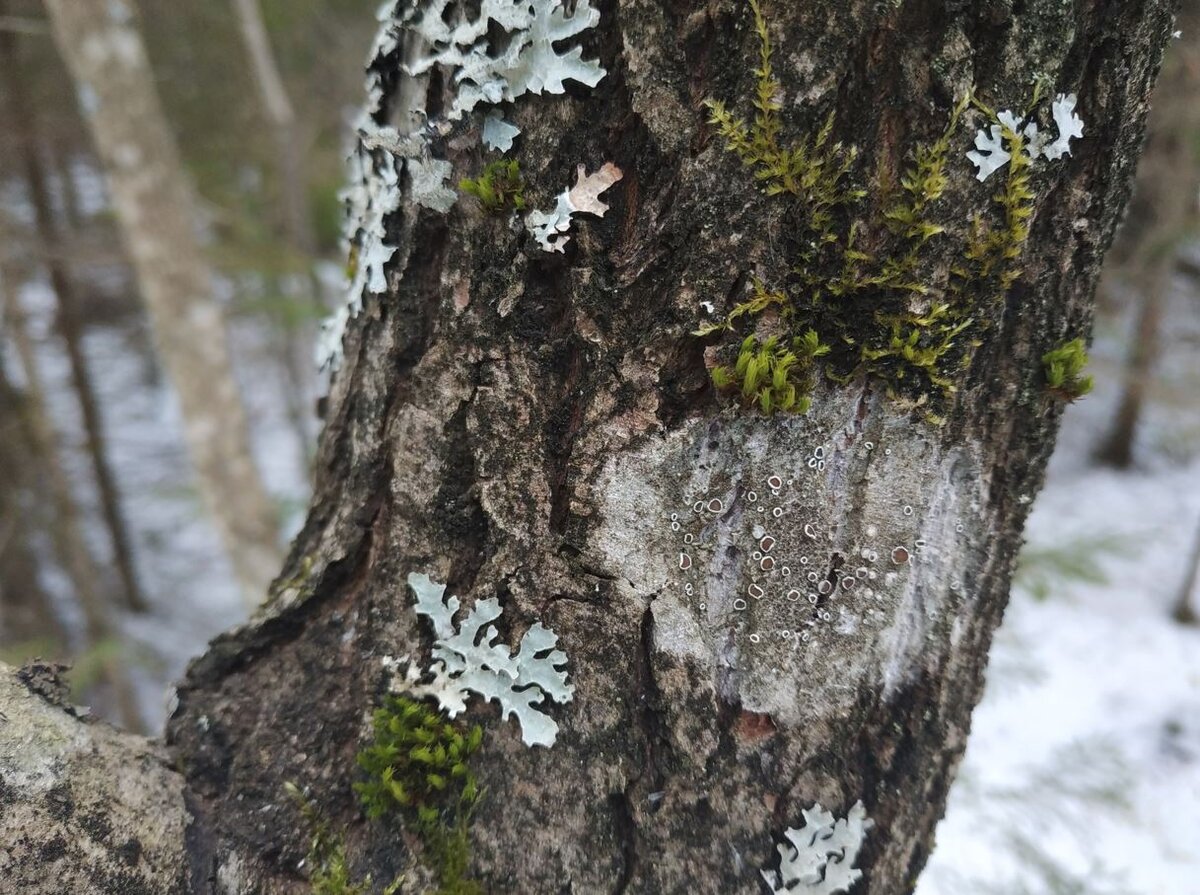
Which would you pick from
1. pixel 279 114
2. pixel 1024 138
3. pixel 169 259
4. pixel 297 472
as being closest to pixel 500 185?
pixel 1024 138

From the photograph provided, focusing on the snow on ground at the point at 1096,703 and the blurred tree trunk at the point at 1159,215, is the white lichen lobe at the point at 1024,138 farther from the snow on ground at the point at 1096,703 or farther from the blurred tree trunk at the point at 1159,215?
the blurred tree trunk at the point at 1159,215

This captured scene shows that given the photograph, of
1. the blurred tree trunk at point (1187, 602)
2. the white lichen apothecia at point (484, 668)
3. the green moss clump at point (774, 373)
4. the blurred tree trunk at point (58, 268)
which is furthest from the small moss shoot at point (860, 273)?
the blurred tree trunk at point (1187, 602)

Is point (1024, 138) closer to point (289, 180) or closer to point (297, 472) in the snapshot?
point (289, 180)

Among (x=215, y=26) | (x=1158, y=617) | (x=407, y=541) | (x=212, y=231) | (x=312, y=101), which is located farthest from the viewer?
(x=212, y=231)

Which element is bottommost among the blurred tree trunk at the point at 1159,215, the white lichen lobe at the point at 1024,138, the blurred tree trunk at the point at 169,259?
the white lichen lobe at the point at 1024,138

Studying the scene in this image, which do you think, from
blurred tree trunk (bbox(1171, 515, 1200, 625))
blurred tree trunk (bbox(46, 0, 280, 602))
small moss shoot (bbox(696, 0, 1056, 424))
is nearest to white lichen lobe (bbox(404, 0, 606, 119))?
small moss shoot (bbox(696, 0, 1056, 424))

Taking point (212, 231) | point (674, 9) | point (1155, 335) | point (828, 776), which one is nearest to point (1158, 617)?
point (1155, 335)

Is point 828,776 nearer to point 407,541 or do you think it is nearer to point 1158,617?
point 407,541
